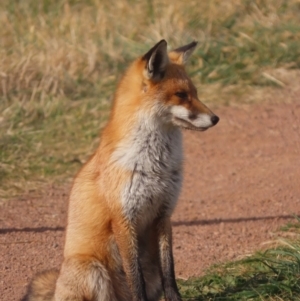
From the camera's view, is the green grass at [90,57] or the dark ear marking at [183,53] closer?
the dark ear marking at [183,53]

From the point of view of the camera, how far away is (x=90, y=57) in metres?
10.9

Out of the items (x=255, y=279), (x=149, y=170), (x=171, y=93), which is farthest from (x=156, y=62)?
(x=255, y=279)

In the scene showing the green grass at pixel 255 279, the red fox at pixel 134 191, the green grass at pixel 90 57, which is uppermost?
the red fox at pixel 134 191

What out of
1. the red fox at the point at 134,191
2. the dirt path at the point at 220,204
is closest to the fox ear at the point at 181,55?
the red fox at the point at 134,191

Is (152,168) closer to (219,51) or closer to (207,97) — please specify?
(207,97)

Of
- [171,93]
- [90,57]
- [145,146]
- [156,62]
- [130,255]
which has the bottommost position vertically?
[90,57]

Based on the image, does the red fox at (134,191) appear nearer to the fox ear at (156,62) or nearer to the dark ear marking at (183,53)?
the fox ear at (156,62)

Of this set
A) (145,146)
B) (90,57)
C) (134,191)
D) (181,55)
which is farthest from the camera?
(90,57)

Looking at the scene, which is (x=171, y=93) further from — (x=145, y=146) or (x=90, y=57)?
(x=90, y=57)

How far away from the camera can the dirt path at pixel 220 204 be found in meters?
6.92

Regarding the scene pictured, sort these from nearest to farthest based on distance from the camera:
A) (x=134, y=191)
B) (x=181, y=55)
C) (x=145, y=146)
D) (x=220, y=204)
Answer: (x=134, y=191), (x=145, y=146), (x=181, y=55), (x=220, y=204)

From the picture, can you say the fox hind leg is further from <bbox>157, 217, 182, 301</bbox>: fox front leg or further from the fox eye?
the fox eye

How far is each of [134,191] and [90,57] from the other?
581 cm

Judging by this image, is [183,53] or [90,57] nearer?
[183,53]
